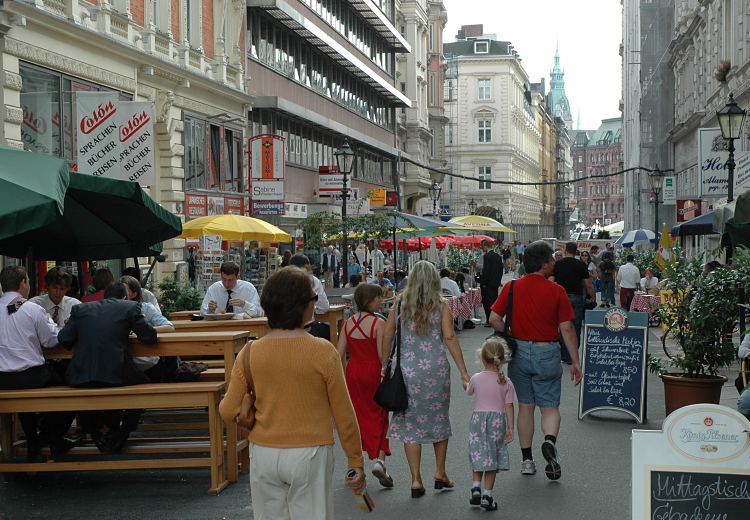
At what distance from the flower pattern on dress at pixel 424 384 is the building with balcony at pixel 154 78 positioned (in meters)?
8.48

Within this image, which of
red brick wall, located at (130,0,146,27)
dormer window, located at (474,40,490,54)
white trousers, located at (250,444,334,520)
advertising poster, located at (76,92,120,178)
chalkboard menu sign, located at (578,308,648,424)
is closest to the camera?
white trousers, located at (250,444,334,520)

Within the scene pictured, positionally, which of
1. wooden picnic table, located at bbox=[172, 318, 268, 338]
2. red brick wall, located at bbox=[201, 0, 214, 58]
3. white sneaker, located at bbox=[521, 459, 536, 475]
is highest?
red brick wall, located at bbox=[201, 0, 214, 58]

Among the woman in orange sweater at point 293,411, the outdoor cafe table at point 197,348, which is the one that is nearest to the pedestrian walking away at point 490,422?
the outdoor cafe table at point 197,348

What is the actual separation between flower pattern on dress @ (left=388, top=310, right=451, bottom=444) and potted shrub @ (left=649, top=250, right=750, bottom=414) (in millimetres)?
3514

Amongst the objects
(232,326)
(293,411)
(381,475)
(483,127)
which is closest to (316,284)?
(232,326)

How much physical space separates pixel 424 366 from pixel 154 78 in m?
19.2

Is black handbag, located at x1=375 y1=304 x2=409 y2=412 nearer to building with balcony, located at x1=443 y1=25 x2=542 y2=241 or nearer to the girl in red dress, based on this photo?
the girl in red dress

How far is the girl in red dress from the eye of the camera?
9148 mm

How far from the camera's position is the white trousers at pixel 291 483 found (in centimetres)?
511

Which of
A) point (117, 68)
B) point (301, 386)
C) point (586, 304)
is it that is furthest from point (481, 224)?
point (301, 386)

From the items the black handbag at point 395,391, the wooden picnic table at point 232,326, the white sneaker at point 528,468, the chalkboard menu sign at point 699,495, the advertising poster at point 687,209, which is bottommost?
the white sneaker at point 528,468

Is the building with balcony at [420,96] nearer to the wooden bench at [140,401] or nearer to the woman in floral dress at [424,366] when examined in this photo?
the woman in floral dress at [424,366]

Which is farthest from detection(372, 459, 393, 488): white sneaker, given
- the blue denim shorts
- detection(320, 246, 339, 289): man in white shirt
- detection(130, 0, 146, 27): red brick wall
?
detection(320, 246, 339, 289): man in white shirt

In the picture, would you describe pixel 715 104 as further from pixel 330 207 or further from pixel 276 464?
pixel 276 464
